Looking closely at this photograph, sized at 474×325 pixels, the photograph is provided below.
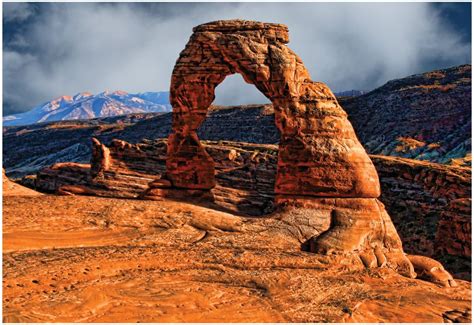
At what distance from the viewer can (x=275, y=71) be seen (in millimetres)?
17641

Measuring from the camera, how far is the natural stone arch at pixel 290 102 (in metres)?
16.8

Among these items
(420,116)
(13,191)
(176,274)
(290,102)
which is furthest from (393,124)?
(176,274)

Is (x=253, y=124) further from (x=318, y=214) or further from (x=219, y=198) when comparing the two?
(x=318, y=214)

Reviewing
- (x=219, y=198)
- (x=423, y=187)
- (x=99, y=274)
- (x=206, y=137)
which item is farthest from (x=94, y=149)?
(x=206, y=137)

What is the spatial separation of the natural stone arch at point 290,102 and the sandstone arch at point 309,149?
1.1 inches

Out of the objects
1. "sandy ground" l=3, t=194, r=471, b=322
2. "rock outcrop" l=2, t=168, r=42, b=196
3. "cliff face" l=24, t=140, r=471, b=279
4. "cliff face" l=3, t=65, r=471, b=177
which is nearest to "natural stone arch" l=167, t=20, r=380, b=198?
"sandy ground" l=3, t=194, r=471, b=322

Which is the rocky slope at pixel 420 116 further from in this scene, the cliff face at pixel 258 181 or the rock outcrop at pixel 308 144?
the rock outcrop at pixel 308 144

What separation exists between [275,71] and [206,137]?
227 ft

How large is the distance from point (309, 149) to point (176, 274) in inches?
260

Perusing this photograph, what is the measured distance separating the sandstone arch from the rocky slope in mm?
41509

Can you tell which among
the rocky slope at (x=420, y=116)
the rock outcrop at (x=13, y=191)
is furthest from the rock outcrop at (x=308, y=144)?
the rocky slope at (x=420, y=116)

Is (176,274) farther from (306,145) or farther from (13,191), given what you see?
(13,191)

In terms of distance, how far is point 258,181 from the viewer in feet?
118

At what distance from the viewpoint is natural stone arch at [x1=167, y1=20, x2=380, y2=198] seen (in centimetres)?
1683
